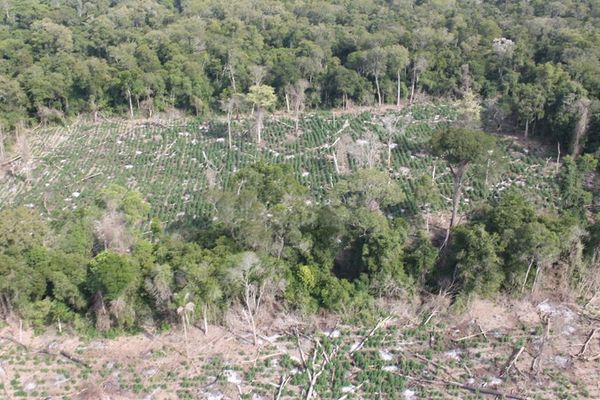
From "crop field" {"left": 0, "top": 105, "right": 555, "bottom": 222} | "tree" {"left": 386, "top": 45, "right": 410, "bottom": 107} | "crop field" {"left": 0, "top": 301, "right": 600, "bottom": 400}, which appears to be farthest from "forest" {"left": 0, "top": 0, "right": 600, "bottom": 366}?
"crop field" {"left": 0, "top": 301, "right": 600, "bottom": 400}

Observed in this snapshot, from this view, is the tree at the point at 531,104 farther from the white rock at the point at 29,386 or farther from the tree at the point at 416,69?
the white rock at the point at 29,386

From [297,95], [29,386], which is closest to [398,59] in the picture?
[297,95]

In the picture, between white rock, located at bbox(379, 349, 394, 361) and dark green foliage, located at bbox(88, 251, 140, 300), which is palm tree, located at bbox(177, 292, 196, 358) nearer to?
dark green foliage, located at bbox(88, 251, 140, 300)

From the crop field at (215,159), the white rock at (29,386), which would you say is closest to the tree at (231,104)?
the crop field at (215,159)

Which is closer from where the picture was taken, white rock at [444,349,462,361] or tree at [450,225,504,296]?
white rock at [444,349,462,361]

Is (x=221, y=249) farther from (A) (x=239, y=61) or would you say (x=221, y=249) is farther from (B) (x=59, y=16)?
(B) (x=59, y=16)

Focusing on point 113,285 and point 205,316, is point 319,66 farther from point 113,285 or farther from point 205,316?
point 113,285

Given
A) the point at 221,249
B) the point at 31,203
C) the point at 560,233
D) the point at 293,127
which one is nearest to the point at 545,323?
the point at 560,233

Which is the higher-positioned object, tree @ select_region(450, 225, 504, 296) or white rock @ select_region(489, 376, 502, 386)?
tree @ select_region(450, 225, 504, 296)
